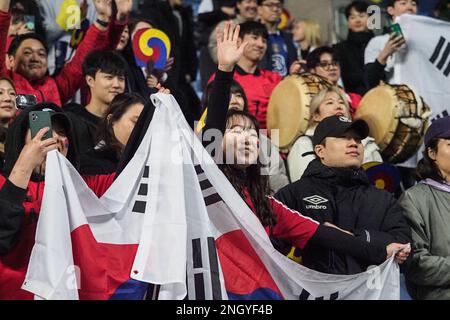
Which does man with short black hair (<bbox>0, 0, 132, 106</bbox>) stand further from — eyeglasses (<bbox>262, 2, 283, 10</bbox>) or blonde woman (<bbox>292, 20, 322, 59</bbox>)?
blonde woman (<bbox>292, 20, 322, 59</bbox>)

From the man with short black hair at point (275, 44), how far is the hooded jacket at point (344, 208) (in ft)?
12.1

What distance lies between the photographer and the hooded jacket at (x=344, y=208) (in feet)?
19.9

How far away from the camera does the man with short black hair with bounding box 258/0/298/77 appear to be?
10.1 meters

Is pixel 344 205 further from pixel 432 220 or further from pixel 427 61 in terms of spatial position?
pixel 427 61

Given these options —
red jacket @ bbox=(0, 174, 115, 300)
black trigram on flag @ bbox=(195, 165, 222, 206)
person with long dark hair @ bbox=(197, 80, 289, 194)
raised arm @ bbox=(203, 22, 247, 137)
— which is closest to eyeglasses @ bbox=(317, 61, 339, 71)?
person with long dark hair @ bbox=(197, 80, 289, 194)

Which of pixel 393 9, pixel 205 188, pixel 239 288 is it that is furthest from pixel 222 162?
pixel 393 9

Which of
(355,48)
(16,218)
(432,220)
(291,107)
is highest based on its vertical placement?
(355,48)

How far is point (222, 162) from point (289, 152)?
6.52 ft

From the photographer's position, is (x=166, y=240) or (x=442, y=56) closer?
(x=166, y=240)

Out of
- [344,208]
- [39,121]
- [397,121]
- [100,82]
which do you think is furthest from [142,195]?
[397,121]

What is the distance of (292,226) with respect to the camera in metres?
5.98

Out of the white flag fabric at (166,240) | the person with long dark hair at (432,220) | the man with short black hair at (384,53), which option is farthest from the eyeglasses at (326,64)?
the white flag fabric at (166,240)

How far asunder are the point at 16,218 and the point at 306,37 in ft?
21.7

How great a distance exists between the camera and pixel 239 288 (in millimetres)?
5449
